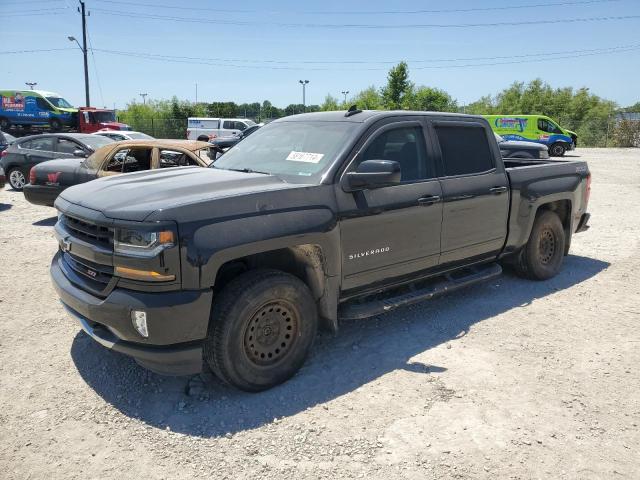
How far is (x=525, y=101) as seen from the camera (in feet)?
196

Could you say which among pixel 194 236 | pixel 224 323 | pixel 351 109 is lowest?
pixel 224 323

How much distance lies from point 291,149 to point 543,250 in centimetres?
350

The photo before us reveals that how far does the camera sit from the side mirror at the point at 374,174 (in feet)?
11.5

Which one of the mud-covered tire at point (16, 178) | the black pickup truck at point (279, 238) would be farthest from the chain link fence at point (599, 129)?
the black pickup truck at point (279, 238)

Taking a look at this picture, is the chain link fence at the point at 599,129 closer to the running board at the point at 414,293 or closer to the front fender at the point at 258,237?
the running board at the point at 414,293

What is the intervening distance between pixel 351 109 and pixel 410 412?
8.18ft

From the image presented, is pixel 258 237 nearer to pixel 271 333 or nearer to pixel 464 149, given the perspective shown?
pixel 271 333

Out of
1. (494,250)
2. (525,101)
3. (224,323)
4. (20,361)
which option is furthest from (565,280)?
(525,101)

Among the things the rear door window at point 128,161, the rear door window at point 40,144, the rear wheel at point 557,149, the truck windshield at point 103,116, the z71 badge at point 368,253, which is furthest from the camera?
the truck windshield at point 103,116

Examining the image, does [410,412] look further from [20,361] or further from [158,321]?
[20,361]

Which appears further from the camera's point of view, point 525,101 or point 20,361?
point 525,101

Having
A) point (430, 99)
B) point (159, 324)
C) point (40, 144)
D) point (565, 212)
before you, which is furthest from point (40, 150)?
point (430, 99)

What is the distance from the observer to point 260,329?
3.37 metres

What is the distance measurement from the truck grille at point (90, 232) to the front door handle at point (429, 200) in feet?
7.89
